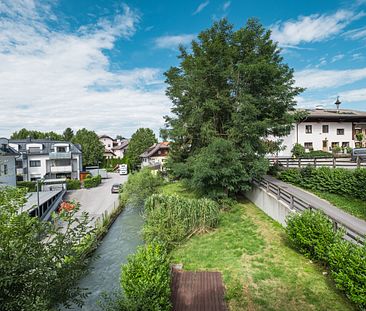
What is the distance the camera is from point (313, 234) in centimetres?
841

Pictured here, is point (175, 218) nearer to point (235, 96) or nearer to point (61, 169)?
point (235, 96)

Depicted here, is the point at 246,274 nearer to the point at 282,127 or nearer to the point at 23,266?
the point at 23,266

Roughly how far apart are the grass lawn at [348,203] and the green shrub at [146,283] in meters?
9.91

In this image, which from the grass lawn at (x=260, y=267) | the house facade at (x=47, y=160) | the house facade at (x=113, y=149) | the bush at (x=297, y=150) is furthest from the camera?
the house facade at (x=113, y=149)

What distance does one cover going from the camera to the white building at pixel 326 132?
29.5 m

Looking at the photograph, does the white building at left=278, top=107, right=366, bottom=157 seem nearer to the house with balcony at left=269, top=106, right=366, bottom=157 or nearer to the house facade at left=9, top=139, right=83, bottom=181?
the house with balcony at left=269, top=106, right=366, bottom=157

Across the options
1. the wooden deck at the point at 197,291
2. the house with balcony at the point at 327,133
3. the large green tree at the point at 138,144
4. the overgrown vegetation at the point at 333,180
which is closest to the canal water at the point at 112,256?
the wooden deck at the point at 197,291

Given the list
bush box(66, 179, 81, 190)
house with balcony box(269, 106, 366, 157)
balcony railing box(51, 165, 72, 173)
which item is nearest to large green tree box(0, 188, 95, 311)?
house with balcony box(269, 106, 366, 157)

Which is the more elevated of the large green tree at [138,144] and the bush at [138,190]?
the large green tree at [138,144]

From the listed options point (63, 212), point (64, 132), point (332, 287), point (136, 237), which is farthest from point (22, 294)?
point (64, 132)

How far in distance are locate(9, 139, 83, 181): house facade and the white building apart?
112 feet

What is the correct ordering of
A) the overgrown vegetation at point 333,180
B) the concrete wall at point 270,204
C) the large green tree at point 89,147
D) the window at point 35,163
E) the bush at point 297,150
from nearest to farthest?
the concrete wall at point 270,204 → the overgrown vegetation at point 333,180 → the bush at point 297,150 → the window at point 35,163 → the large green tree at point 89,147

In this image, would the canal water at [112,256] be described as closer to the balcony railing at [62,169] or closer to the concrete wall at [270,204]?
the concrete wall at [270,204]

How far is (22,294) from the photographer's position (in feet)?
10.2
